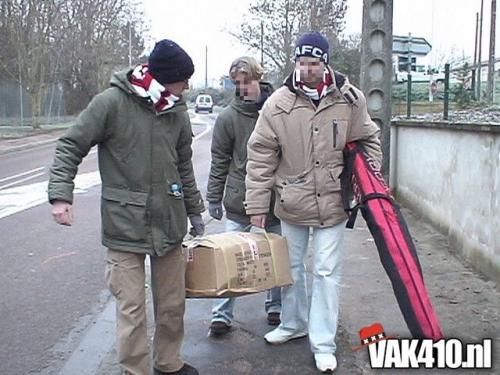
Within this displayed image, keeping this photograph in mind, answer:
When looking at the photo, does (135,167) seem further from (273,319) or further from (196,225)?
(273,319)

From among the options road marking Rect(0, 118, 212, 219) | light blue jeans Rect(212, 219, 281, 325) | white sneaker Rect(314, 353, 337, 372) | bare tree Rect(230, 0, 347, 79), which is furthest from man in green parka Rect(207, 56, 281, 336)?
bare tree Rect(230, 0, 347, 79)

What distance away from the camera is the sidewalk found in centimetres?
437

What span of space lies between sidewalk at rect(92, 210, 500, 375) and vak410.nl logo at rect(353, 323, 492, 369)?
0.18 ft

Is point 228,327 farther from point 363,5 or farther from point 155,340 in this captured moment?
point 363,5

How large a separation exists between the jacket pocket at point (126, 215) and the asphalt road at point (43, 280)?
1314 millimetres

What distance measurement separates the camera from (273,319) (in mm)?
5141

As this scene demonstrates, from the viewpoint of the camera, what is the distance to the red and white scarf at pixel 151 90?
3752mm

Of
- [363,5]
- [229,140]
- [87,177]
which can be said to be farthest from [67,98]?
[229,140]

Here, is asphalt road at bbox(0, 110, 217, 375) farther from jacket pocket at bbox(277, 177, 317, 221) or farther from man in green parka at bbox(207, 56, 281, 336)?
jacket pocket at bbox(277, 177, 317, 221)

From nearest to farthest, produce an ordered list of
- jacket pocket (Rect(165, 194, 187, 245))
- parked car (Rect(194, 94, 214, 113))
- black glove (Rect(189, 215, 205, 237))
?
jacket pocket (Rect(165, 194, 187, 245)), black glove (Rect(189, 215, 205, 237)), parked car (Rect(194, 94, 214, 113))

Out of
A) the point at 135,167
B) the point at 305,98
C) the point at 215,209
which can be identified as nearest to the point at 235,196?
the point at 215,209

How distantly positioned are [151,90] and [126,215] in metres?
0.68

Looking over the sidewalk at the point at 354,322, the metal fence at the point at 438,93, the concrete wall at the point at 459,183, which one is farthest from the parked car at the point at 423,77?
the sidewalk at the point at 354,322

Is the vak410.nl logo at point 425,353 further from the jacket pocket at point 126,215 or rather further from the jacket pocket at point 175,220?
the jacket pocket at point 126,215
